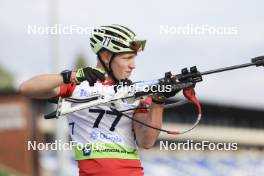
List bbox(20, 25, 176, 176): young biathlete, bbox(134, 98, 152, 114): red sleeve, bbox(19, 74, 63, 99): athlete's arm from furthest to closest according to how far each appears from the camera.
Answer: bbox(134, 98, 152, 114): red sleeve, bbox(20, 25, 176, 176): young biathlete, bbox(19, 74, 63, 99): athlete's arm

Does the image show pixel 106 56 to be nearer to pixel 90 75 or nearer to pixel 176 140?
pixel 90 75

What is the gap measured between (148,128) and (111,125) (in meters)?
0.35

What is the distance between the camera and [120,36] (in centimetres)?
648

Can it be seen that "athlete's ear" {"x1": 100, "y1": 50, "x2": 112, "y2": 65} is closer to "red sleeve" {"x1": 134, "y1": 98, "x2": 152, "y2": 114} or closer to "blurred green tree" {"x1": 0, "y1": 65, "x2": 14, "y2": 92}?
"red sleeve" {"x1": 134, "y1": 98, "x2": 152, "y2": 114}

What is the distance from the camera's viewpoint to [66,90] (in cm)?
643

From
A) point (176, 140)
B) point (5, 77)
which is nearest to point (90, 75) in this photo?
point (176, 140)

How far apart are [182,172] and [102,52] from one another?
1918cm

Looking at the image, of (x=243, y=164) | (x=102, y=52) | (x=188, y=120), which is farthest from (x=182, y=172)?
(x=102, y=52)

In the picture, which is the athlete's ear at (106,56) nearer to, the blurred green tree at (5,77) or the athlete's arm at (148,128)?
the athlete's arm at (148,128)

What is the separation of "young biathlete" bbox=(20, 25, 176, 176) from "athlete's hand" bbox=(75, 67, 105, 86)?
20 centimetres

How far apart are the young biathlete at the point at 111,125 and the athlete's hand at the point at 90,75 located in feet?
0.66

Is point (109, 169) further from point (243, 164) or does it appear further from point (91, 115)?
point (243, 164)

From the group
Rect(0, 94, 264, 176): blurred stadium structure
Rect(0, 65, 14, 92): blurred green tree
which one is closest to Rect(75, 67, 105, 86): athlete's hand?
Rect(0, 94, 264, 176): blurred stadium structure

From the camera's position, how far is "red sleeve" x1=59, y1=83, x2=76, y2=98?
6.40 meters
